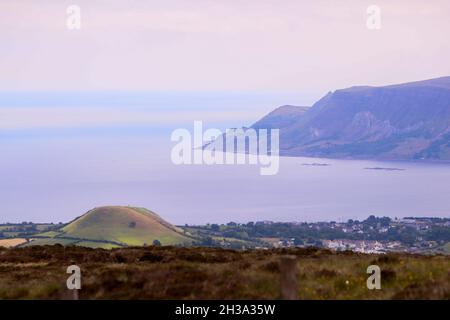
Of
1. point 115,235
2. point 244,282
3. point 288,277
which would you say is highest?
point 288,277

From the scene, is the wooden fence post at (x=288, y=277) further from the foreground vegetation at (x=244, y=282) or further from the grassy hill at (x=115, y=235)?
the grassy hill at (x=115, y=235)

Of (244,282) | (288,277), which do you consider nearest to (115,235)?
(244,282)

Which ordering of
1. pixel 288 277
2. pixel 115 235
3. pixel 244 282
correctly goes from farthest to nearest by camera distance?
pixel 115 235, pixel 244 282, pixel 288 277

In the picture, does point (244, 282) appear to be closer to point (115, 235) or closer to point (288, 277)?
point (288, 277)

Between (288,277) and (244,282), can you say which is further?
(244,282)

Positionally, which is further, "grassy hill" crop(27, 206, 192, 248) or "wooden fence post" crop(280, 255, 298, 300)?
"grassy hill" crop(27, 206, 192, 248)

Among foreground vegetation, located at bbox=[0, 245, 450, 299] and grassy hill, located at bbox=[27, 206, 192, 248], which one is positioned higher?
foreground vegetation, located at bbox=[0, 245, 450, 299]

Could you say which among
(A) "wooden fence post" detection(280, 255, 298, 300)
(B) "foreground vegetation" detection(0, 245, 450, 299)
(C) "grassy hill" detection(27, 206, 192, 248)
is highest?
(A) "wooden fence post" detection(280, 255, 298, 300)

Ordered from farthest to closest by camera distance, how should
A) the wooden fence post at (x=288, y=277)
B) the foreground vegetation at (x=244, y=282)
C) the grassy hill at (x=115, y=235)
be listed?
the grassy hill at (x=115, y=235), the foreground vegetation at (x=244, y=282), the wooden fence post at (x=288, y=277)

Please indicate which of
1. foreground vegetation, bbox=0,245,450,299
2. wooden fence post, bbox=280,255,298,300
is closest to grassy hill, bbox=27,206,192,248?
foreground vegetation, bbox=0,245,450,299

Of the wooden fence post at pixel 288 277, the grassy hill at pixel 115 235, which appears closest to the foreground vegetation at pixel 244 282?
the wooden fence post at pixel 288 277

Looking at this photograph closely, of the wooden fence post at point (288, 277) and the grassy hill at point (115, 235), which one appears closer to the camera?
the wooden fence post at point (288, 277)

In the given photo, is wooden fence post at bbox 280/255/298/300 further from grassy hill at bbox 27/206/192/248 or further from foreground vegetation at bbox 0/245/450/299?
grassy hill at bbox 27/206/192/248
